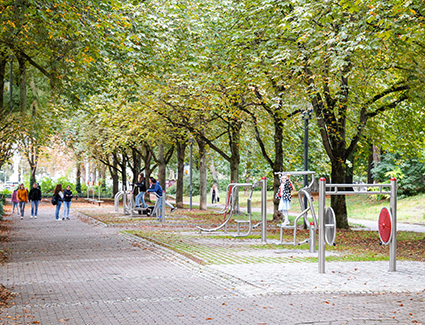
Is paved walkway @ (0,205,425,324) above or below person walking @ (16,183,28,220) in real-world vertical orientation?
below

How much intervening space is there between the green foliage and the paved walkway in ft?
83.9

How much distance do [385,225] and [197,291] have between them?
3965 millimetres

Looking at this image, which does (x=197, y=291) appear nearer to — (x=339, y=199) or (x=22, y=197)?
(x=339, y=199)

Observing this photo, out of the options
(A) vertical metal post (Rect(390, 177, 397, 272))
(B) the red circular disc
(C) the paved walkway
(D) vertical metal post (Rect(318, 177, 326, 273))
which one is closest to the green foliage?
(C) the paved walkway

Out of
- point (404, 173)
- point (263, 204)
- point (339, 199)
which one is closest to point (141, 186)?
point (339, 199)

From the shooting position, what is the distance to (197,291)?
830 cm

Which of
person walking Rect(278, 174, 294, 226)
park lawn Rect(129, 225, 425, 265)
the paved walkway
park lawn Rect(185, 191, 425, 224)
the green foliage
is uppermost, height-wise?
the green foliage

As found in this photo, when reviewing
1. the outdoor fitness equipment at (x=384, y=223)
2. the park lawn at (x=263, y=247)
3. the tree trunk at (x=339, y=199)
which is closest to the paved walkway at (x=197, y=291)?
the outdoor fitness equipment at (x=384, y=223)

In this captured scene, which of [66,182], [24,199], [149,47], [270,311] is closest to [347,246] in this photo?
[149,47]

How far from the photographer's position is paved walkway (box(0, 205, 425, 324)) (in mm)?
6651

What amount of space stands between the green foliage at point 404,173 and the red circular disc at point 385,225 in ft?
85.0

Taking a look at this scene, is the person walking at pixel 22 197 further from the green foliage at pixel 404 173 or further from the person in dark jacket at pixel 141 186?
the green foliage at pixel 404 173

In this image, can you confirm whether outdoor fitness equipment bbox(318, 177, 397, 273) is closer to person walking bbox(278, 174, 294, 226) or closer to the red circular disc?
the red circular disc

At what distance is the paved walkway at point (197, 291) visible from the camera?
21.8 ft
